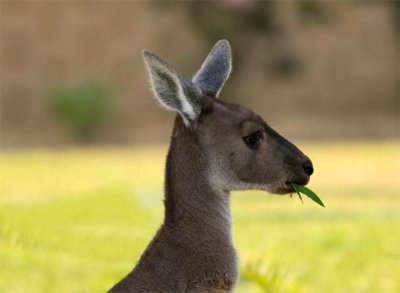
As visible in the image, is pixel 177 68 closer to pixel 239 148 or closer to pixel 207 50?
pixel 207 50

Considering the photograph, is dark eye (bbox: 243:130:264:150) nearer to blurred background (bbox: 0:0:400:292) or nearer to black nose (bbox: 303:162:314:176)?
black nose (bbox: 303:162:314:176)

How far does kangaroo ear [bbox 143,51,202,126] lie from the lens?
446cm

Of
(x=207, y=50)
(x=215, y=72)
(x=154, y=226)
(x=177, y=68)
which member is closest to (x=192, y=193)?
(x=215, y=72)

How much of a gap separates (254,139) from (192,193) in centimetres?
43

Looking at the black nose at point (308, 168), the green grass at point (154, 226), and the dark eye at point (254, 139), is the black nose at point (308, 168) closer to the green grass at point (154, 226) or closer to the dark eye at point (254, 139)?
the dark eye at point (254, 139)

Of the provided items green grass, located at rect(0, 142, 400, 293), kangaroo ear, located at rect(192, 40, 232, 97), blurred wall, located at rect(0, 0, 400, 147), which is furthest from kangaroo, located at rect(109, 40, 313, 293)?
blurred wall, located at rect(0, 0, 400, 147)

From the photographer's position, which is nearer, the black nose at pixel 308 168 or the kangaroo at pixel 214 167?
the kangaroo at pixel 214 167

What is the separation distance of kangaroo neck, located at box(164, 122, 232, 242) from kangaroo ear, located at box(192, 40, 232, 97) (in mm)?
416

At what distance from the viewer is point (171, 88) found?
4.55 m

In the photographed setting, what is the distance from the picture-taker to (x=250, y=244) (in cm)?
1094

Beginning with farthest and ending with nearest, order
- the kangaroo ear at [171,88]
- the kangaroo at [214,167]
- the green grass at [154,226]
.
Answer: the green grass at [154,226]
the kangaroo at [214,167]
the kangaroo ear at [171,88]

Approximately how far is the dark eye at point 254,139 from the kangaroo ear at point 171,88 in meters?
0.31

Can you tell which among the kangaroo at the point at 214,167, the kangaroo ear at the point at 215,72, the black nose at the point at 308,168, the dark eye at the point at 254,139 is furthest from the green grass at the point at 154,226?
the kangaroo ear at the point at 215,72

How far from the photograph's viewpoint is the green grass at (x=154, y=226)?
740 centimetres
